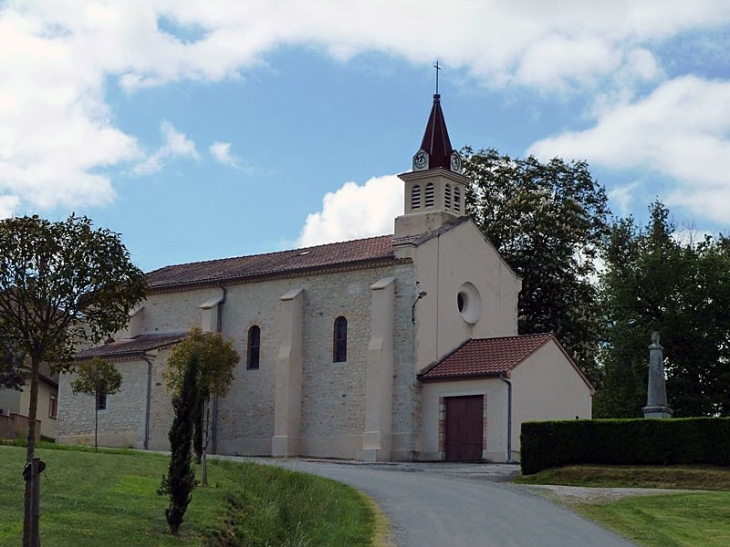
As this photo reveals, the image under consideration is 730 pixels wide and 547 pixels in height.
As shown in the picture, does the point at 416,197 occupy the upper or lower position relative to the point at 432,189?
lower

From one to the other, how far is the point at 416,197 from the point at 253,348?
9348 millimetres

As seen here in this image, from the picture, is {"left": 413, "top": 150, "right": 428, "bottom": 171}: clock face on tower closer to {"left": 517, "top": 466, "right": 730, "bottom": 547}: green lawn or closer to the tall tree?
{"left": 517, "top": 466, "right": 730, "bottom": 547}: green lawn

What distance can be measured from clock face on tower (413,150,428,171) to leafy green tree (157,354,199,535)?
89.1 ft

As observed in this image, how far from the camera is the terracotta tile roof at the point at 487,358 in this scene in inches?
1519

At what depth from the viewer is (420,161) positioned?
44.2 m

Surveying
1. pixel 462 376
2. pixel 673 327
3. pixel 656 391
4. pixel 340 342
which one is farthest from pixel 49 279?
pixel 673 327

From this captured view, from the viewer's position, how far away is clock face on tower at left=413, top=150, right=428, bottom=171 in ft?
145

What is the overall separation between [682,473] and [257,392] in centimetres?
2100

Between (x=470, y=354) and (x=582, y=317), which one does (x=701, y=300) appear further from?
(x=470, y=354)

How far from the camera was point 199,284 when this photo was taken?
47.2 m

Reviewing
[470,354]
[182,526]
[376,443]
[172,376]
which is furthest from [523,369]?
[182,526]

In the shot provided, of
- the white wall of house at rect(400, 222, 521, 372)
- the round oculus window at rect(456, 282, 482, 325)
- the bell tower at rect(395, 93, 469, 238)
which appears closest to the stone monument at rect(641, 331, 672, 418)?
the white wall of house at rect(400, 222, 521, 372)

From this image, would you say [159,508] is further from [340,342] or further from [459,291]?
[459,291]

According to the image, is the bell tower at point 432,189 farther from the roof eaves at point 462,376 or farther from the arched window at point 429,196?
the roof eaves at point 462,376
